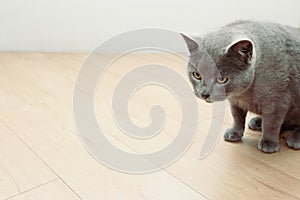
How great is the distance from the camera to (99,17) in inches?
66.9

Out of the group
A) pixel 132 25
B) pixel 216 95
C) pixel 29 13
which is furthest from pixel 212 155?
pixel 29 13

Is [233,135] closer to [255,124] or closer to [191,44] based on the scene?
[255,124]

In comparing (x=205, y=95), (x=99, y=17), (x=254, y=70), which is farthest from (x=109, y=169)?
(x=99, y=17)

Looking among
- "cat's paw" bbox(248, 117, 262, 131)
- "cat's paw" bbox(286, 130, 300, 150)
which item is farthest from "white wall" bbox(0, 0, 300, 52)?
"cat's paw" bbox(286, 130, 300, 150)

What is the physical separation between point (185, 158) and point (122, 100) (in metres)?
0.39

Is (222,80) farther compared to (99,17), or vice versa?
(99,17)

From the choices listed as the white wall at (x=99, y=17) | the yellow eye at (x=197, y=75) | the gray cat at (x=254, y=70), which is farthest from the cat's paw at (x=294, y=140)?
the white wall at (x=99, y=17)

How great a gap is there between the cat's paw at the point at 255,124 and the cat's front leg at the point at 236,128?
0.08 metres

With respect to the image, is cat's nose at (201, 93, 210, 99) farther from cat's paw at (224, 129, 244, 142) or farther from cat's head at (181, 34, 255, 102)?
cat's paw at (224, 129, 244, 142)

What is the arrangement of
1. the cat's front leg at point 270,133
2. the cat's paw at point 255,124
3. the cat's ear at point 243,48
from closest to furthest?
the cat's ear at point 243,48
the cat's front leg at point 270,133
the cat's paw at point 255,124

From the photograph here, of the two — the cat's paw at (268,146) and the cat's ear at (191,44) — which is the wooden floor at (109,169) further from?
the cat's ear at (191,44)

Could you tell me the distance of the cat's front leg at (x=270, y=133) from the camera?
913 mm

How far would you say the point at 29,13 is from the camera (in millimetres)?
1616

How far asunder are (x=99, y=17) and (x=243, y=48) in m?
1.06
